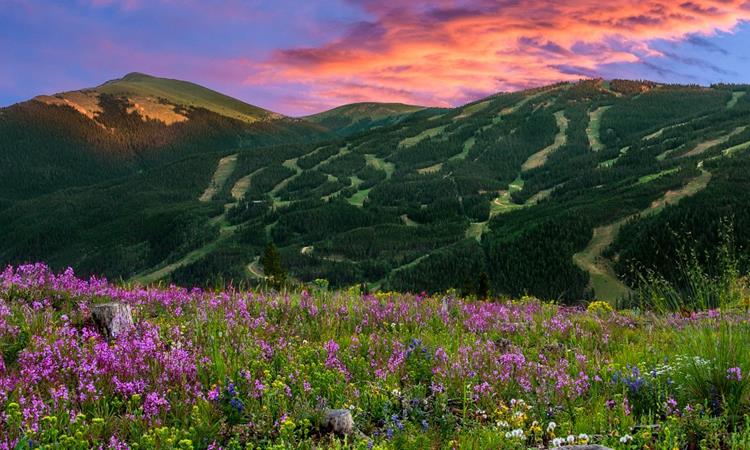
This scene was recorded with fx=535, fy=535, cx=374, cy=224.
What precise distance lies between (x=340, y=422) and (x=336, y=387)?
0.89 metres

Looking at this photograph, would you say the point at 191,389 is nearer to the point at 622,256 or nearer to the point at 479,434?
the point at 479,434

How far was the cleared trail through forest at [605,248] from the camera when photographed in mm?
123562

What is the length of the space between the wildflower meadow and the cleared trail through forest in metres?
117

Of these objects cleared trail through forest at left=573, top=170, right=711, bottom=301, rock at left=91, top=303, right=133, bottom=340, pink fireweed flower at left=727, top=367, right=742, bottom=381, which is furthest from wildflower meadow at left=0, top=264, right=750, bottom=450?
cleared trail through forest at left=573, top=170, right=711, bottom=301

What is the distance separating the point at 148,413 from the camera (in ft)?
16.4

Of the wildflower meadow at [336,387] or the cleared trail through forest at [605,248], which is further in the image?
the cleared trail through forest at [605,248]

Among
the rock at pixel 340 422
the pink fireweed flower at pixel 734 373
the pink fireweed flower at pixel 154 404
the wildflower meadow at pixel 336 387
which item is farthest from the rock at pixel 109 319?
the pink fireweed flower at pixel 734 373

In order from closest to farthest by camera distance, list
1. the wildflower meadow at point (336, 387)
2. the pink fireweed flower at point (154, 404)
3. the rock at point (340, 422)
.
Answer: the wildflower meadow at point (336, 387) < the rock at point (340, 422) < the pink fireweed flower at point (154, 404)

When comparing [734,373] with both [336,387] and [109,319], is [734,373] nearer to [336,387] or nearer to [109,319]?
[336,387]

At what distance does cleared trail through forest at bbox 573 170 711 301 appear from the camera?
405 feet

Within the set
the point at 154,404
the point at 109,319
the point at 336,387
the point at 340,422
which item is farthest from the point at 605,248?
the point at 154,404

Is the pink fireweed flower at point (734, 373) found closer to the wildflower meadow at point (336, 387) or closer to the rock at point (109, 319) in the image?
the wildflower meadow at point (336, 387)

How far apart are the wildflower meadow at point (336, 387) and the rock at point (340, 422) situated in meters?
0.08

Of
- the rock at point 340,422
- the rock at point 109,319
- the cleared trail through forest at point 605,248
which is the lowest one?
the cleared trail through forest at point 605,248
